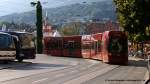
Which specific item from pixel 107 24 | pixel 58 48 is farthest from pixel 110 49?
pixel 107 24

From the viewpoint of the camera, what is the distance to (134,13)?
32406mm

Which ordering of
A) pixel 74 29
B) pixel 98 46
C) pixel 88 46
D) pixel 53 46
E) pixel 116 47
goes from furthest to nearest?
1. pixel 74 29
2. pixel 53 46
3. pixel 88 46
4. pixel 98 46
5. pixel 116 47

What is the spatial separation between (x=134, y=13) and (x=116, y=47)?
51.4ft

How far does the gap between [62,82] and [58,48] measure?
2054 inches

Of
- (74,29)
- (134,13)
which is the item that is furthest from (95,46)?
(74,29)

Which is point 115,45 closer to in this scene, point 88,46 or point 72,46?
point 88,46

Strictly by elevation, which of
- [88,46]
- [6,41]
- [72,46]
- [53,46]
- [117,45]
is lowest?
[53,46]

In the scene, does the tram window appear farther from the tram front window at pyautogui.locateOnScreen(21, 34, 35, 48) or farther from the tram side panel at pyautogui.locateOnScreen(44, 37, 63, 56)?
the tram side panel at pyautogui.locateOnScreen(44, 37, 63, 56)

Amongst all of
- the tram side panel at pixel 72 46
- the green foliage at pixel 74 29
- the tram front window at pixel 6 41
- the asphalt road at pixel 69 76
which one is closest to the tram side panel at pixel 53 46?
the tram side panel at pixel 72 46

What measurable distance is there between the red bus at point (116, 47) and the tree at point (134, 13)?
26.7 feet

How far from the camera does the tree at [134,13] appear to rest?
100.0 ft

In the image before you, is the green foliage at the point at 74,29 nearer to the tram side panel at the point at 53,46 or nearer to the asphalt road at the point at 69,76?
the tram side panel at the point at 53,46

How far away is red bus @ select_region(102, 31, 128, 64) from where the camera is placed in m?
47.7

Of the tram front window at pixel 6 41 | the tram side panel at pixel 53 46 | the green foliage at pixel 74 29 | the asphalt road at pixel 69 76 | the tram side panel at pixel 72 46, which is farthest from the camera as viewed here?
the green foliage at pixel 74 29
